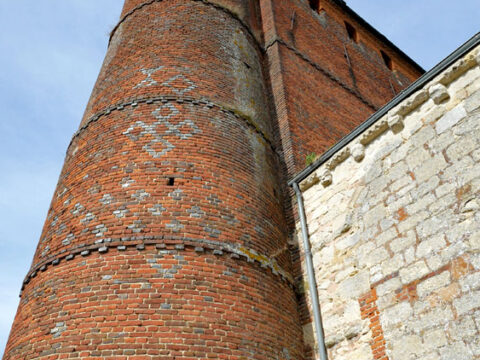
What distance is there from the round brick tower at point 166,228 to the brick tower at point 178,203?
0.06 feet

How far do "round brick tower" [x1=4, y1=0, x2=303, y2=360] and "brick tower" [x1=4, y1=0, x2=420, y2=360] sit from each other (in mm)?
19

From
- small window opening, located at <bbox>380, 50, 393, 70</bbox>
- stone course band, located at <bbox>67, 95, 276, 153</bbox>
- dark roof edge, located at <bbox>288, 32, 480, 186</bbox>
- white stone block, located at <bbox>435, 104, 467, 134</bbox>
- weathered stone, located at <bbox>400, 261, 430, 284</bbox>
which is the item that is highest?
small window opening, located at <bbox>380, 50, 393, 70</bbox>

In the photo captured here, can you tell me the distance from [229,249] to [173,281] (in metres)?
0.92

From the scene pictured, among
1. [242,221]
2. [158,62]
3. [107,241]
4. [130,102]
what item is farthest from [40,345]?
[158,62]

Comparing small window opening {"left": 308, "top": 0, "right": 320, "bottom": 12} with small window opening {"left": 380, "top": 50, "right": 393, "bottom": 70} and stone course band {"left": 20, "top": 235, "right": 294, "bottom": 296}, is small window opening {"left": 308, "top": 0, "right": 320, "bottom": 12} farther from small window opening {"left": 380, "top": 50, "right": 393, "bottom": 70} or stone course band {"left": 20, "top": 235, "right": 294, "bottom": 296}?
stone course band {"left": 20, "top": 235, "right": 294, "bottom": 296}

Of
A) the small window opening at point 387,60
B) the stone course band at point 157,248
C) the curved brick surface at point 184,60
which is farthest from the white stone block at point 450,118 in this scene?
the small window opening at point 387,60

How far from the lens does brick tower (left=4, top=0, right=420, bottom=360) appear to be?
5086mm

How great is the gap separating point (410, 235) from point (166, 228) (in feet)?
10.1

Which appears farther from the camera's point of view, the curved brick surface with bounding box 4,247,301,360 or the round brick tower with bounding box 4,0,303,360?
the round brick tower with bounding box 4,0,303,360

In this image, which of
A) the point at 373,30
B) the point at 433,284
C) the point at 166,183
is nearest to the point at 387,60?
the point at 373,30

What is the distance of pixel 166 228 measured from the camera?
228 inches

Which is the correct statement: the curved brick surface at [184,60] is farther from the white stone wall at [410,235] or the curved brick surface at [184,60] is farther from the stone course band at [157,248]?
the stone course band at [157,248]

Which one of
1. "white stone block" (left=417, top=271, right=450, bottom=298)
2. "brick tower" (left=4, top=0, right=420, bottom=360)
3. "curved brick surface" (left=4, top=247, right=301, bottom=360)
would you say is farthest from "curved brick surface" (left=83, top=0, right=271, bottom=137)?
"white stone block" (left=417, top=271, right=450, bottom=298)

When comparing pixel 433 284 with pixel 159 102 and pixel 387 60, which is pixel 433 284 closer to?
pixel 159 102
